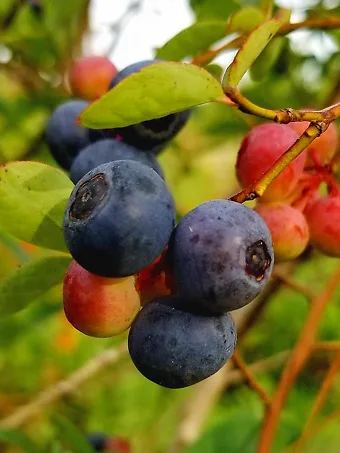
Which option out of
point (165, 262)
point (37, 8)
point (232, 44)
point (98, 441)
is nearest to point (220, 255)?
point (165, 262)

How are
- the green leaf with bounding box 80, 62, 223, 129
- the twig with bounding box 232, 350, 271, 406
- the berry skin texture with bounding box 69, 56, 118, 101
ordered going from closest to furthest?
the green leaf with bounding box 80, 62, 223, 129, the twig with bounding box 232, 350, 271, 406, the berry skin texture with bounding box 69, 56, 118, 101

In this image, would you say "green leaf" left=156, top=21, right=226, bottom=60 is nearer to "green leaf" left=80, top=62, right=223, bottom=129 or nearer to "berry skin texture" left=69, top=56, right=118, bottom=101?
Answer: "berry skin texture" left=69, top=56, right=118, bottom=101

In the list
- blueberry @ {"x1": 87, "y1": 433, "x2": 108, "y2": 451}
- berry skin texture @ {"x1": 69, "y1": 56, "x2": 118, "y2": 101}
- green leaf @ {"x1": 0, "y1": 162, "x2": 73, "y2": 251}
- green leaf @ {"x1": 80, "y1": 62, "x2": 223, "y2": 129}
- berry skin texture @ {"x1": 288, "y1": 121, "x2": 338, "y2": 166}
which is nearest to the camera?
green leaf @ {"x1": 80, "y1": 62, "x2": 223, "y2": 129}

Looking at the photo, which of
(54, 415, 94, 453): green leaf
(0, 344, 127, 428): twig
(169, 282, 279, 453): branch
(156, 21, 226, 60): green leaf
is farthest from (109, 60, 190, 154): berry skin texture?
(0, 344, 127, 428): twig

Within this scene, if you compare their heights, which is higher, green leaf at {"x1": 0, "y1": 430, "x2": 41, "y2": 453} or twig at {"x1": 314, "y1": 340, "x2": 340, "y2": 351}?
twig at {"x1": 314, "y1": 340, "x2": 340, "y2": 351}

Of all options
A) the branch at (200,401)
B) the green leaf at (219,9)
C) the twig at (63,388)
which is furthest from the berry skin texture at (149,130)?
the twig at (63,388)

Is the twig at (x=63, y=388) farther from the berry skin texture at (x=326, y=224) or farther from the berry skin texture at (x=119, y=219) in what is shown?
the berry skin texture at (x=119, y=219)

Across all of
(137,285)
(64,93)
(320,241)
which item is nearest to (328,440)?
(64,93)

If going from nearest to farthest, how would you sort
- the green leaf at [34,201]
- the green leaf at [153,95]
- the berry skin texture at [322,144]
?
the green leaf at [153,95]
the green leaf at [34,201]
the berry skin texture at [322,144]
